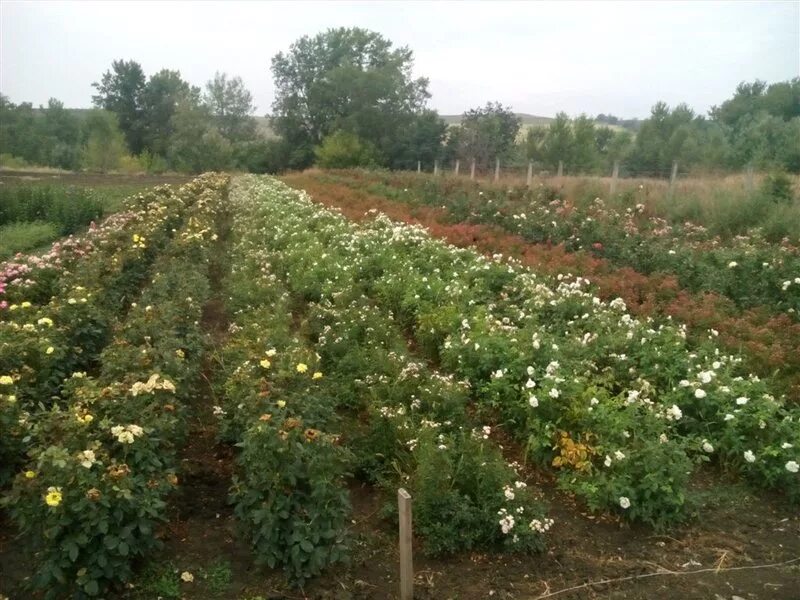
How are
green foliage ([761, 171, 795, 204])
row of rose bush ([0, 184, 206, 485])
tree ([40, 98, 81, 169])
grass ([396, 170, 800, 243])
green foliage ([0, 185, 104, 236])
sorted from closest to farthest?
1. row of rose bush ([0, 184, 206, 485])
2. grass ([396, 170, 800, 243])
3. green foliage ([761, 171, 795, 204])
4. green foliage ([0, 185, 104, 236])
5. tree ([40, 98, 81, 169])

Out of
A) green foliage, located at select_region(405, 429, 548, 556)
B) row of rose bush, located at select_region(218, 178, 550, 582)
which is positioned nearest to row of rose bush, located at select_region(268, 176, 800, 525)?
row of rose bush, located at select_region(218, 178, 550, 582)

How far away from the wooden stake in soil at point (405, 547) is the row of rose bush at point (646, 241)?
19.6 feet

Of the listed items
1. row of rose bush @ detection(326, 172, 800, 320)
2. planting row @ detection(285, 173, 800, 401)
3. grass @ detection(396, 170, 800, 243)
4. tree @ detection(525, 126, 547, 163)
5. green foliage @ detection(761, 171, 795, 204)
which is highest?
tree @ detection(525, 126, 547, 163)

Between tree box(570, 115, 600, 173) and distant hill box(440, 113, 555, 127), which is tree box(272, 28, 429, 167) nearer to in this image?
distant hill box(440, 113, 555, 127)

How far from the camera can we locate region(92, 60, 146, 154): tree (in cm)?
6411

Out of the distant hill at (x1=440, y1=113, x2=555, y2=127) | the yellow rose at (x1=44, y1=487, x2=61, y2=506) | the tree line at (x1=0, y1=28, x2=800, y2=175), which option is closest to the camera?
the yellow rose at (x1=44, y1=487, x2=61, y2=506)

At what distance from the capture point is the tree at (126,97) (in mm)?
64113

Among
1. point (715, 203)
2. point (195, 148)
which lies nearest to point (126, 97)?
point (195, 148)

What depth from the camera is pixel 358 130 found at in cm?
5188

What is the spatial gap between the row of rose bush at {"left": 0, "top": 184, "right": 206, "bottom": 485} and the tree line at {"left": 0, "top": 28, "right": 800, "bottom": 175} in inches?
815

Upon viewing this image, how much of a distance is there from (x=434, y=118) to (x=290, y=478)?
46.5 meters

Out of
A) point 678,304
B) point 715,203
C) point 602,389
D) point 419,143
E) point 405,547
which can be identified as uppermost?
point 419,143

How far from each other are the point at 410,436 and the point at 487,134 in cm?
3417

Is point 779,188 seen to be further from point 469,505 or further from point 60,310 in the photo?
point 60,310
